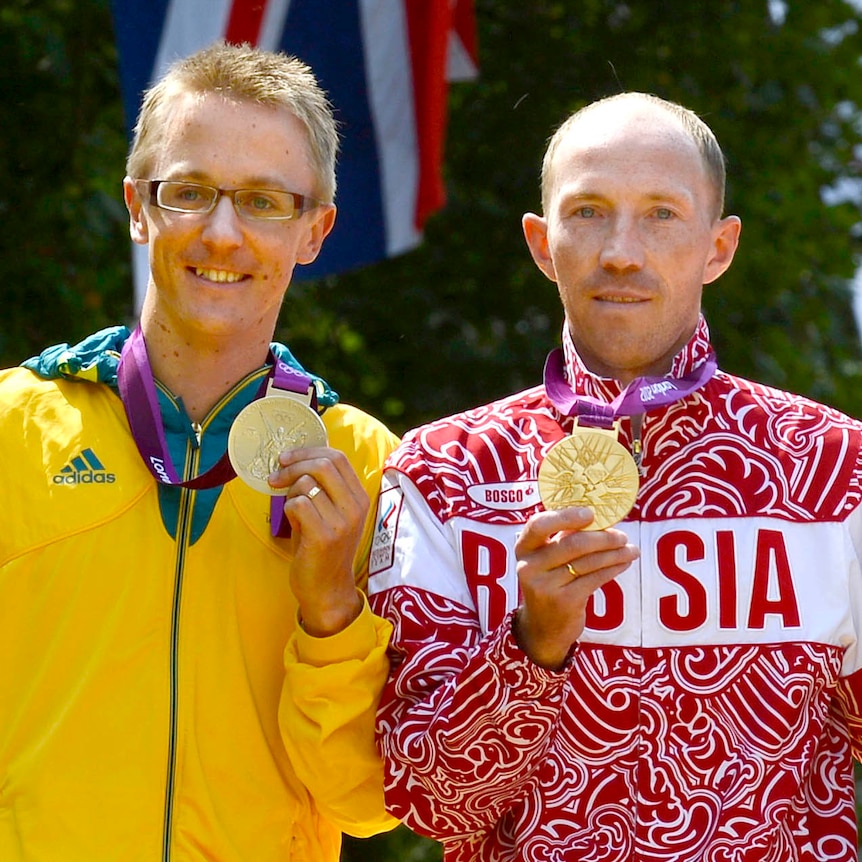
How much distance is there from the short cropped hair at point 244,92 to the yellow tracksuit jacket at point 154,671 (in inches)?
25.0

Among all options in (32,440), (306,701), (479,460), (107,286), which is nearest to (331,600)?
(306,701)

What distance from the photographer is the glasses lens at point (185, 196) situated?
3.59m

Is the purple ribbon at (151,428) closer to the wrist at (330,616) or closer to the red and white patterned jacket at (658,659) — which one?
the wrist at (330,616)

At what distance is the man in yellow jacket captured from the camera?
132 inches

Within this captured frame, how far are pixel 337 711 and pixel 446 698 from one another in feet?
0.84

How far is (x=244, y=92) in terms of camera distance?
368 centimetres

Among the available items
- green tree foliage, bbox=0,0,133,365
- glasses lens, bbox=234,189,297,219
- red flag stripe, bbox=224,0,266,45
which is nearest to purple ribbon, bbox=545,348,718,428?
glasses lens, bbox=234,189,297,219

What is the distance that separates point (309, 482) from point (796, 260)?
6.00m

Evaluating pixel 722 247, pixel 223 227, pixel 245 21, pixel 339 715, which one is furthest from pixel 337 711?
pixel 245 21

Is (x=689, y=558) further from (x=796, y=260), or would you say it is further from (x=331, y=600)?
(x=796, y=260)

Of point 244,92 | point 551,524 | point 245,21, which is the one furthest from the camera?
point 245,21

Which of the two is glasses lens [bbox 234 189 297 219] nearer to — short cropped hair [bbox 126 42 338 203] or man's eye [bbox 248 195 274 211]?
man's eye [bbox 248 195 274 211]

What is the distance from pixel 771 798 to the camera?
3295mm

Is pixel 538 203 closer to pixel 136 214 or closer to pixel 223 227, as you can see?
pixel 136 214
